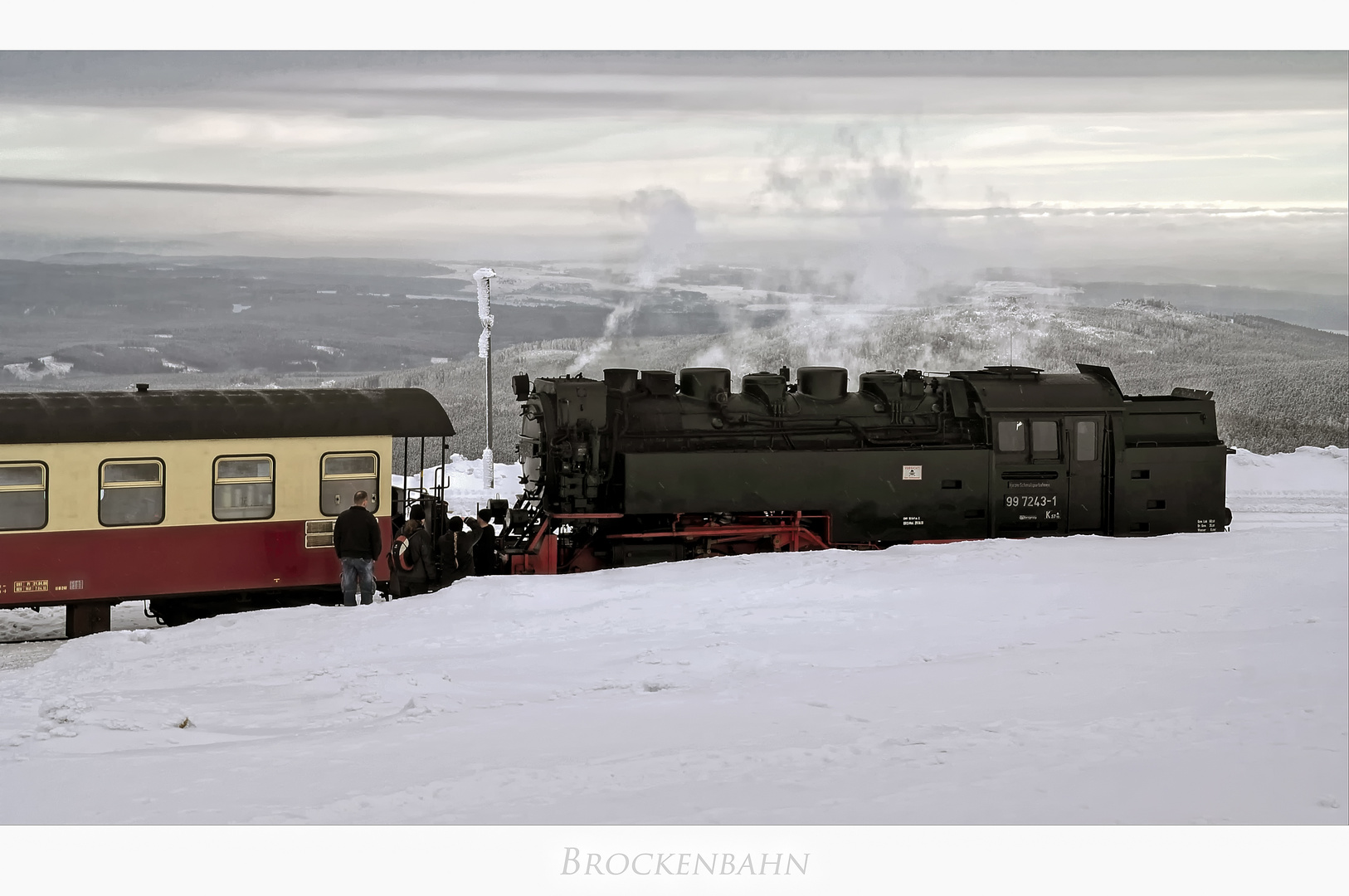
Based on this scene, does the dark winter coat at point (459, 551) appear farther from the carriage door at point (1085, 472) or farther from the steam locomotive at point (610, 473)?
the carriage door at point (1085, 472)

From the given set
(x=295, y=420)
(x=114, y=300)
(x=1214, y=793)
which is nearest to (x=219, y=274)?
(x=114, y=300)

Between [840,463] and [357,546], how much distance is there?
6547mm

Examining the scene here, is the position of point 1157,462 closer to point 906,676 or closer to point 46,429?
point 906,676

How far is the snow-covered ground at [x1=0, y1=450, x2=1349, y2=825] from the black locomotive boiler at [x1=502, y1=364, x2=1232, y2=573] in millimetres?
2321

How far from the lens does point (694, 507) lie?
50.9ft

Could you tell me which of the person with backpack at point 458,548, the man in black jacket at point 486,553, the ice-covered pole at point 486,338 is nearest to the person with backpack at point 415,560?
the person with backpack at point 458,548

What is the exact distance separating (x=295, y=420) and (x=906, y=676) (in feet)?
26.8

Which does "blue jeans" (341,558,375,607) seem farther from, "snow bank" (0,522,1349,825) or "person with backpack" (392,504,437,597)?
"snow bank" (0,522,1349,825)

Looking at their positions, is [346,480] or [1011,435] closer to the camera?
[346,480]

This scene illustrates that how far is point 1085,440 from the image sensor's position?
16781mm

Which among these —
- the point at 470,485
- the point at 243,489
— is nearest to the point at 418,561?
the point at 243,489

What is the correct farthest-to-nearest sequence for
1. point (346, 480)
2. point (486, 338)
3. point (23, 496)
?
point (486, 338) < point (346, 480) < point (23, 496)

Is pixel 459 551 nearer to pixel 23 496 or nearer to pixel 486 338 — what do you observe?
pixel 23 496

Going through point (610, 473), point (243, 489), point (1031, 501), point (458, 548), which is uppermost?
point (610, 473)
